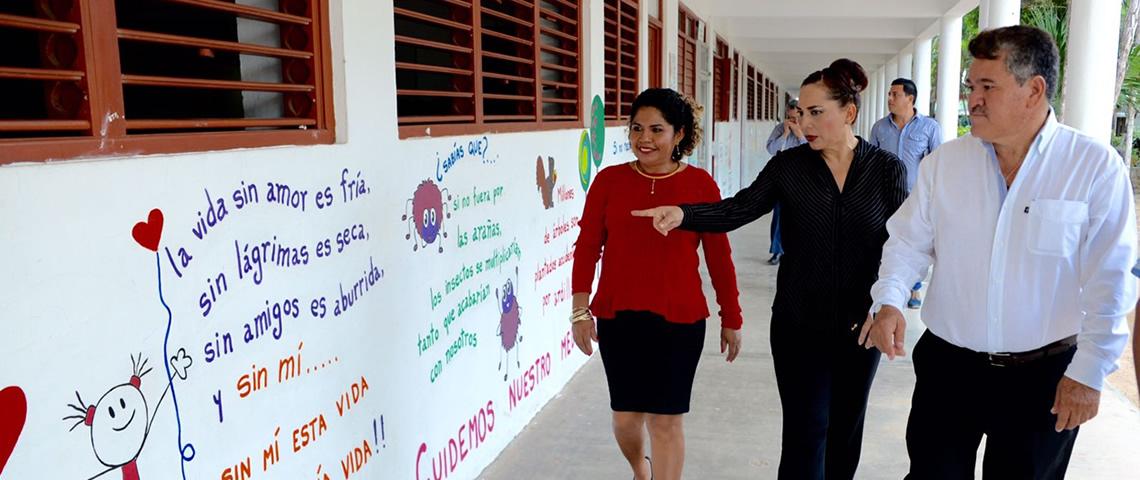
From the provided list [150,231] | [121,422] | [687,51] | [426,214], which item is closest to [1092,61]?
[426,214]

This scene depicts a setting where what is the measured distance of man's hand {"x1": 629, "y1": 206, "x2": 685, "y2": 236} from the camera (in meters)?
2.47

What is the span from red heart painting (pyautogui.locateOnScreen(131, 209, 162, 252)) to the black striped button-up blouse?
1473 mm

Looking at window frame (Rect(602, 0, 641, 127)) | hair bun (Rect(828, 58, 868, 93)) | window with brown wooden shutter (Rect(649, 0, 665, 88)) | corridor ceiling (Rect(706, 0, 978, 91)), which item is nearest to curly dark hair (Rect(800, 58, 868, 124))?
hair bun (Rect(828, 58, 868, 93))

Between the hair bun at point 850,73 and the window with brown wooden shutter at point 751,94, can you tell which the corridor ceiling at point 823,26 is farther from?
the hair bun at point 850,73

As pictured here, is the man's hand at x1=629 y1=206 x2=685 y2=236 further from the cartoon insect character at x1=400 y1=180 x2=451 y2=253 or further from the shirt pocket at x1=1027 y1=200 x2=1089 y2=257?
the shirt pocket at x1=1027 y1=200 x2=1089 y2=257

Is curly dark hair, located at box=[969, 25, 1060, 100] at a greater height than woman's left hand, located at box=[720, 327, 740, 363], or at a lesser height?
greater

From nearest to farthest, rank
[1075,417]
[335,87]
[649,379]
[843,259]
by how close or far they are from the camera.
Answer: [1075,417] < [335,87] < [843,259] < [649,379]

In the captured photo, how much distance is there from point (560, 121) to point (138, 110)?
2.61 meters

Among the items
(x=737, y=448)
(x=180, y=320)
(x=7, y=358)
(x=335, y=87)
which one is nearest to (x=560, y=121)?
(x=737, y=448)

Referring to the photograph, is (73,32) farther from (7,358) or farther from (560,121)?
(560,121)

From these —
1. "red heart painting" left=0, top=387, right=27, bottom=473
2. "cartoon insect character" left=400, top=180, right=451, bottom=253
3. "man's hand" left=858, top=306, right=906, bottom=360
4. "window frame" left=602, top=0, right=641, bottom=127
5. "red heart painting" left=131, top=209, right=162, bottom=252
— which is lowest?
"man's hand" left=858, top=306, right=906, bottom=360

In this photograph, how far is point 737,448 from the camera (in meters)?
3.68

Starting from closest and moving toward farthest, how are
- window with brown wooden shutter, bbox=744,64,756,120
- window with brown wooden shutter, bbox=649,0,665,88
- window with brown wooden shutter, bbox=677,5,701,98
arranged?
1. window with brown wooden shutter, bbox=649,0,665,88
2. window with brown wooden shutter, bbox=677,5,701,98
3. window with brown wooden shutter, bbox=744,64,756,120

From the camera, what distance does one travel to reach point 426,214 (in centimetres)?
284
